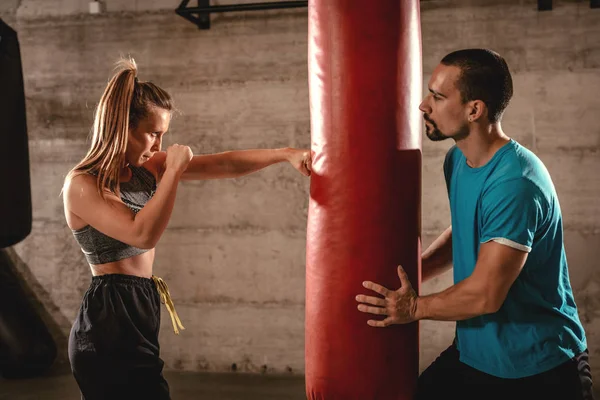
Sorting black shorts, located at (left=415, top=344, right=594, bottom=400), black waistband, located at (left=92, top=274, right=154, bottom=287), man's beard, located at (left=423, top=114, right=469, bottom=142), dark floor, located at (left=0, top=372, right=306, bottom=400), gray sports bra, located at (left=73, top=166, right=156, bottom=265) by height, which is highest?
man's beard, located at (left=423, top=114, right=469, bottom=142)

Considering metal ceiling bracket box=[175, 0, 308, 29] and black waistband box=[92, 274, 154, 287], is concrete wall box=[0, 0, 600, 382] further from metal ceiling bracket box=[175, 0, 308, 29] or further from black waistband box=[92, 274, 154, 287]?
black waistband box=[92, 274, 154, 287]

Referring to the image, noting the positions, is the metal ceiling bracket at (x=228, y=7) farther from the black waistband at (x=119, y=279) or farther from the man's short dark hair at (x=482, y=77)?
the black waistband at (x=119, y=279)

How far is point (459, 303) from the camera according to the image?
1540 millimetres

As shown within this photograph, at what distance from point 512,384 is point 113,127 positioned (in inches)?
51.3

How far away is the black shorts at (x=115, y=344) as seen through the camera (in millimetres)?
1700

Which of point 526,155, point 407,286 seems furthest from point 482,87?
point 407,286

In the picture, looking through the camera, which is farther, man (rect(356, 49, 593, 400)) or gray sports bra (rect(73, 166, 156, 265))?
gray sports bra (rect(73, 166, 156, 265))

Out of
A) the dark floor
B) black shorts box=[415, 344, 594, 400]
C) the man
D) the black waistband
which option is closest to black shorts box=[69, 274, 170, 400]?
the black waistband

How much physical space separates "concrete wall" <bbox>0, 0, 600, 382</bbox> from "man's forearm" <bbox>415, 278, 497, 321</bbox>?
6.77 feet

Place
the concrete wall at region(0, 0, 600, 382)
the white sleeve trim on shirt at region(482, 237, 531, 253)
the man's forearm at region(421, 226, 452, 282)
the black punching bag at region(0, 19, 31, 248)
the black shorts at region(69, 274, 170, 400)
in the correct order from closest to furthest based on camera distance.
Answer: the white sleeve trim on shirt at region(482, 237, 531, 253)
the black shorts at region(69, 274, 170, 400)
the man's forearm at region(421, 226, 452, 282)
the black punching bag at region(0, 19, 31, 248)
the concrete wall at region(0, 0, 600, 382)

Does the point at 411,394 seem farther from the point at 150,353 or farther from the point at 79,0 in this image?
the point at 79,0

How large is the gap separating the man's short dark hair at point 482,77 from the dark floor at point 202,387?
7.53 ft

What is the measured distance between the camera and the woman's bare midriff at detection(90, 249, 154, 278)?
1.78 m

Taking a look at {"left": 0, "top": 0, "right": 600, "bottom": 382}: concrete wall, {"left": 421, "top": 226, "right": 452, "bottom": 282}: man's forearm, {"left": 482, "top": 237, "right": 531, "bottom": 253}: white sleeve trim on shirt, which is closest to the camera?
{"left": 482, "top": 237, "right": 531, "bottom": 253}: white sleeve trim on shirt
